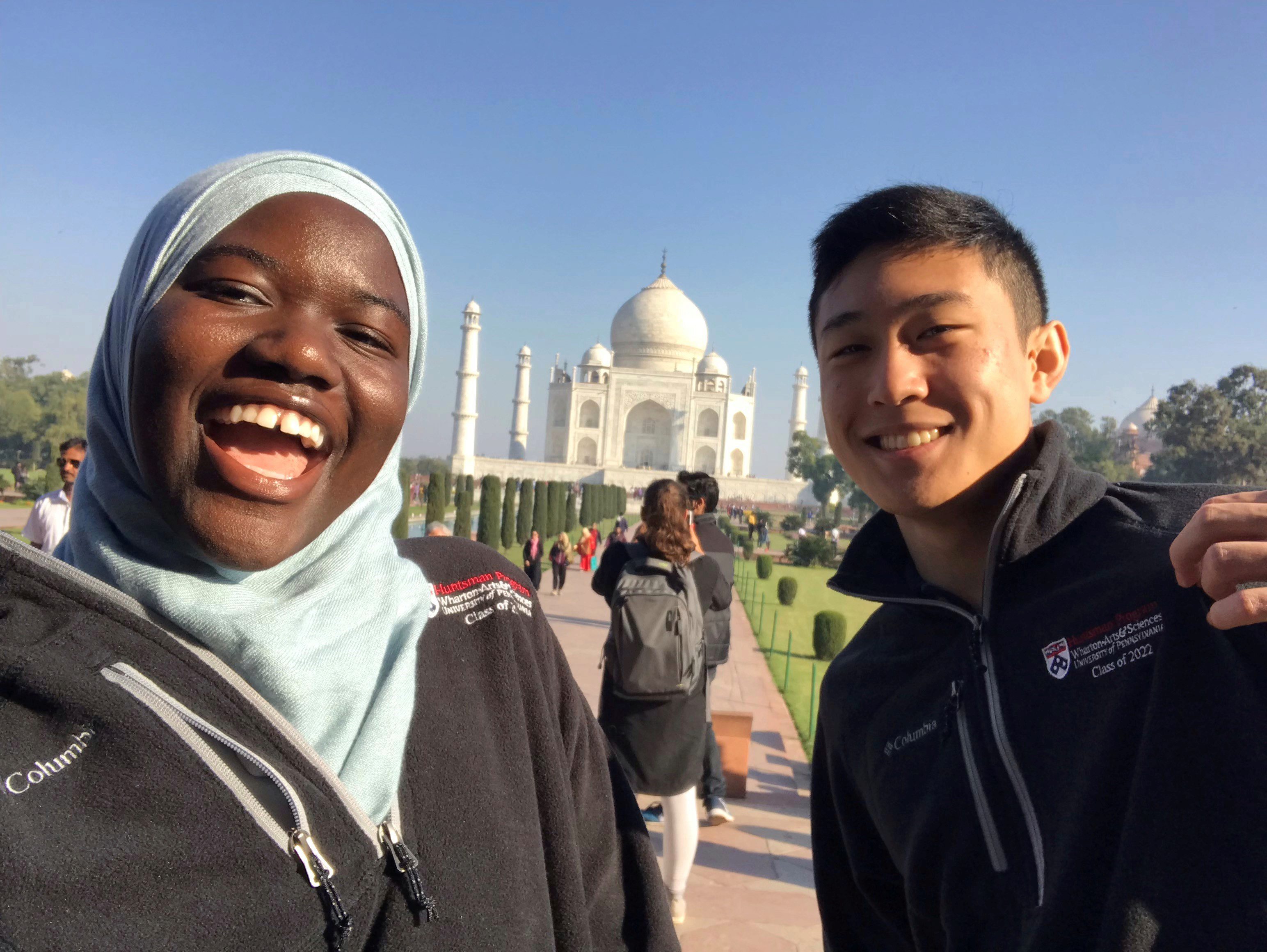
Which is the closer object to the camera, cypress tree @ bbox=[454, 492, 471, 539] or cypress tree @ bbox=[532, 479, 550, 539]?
cypress tree @ bbox=[454, 492, 471, 539]

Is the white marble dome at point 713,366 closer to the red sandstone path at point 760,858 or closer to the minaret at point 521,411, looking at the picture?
the minaret at point 521,411

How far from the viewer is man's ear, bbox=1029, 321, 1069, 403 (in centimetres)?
116

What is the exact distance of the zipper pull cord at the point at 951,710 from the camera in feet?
3.36

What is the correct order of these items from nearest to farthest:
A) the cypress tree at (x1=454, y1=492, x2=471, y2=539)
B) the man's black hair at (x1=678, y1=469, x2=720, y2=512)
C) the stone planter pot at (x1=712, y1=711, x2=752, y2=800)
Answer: the man's black hair at (x1=678, y1=469, x2=720, y2=512) → the stone planter pot at (x1=712, y1=711, x2=752, y2=800) → the cypress tree at (x1=454, y1=492, x2=471, y2=539)

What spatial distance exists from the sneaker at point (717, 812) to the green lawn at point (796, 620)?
27.2 inches

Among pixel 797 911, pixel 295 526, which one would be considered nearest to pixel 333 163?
pixel 295 526

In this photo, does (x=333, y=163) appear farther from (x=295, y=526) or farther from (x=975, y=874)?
(x=975, y=874)

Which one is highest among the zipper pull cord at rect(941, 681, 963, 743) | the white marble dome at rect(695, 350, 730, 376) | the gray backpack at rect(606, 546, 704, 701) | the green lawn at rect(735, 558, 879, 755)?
the white marble dome at rect(695, 350, 730, 376)

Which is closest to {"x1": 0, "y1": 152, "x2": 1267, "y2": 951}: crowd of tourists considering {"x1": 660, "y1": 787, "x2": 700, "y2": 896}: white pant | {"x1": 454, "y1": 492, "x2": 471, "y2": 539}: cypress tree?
{"x1": 660, "y1": 787, "x2": 700, "y2": 896}: white pant

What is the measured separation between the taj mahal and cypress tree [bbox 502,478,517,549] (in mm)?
19546

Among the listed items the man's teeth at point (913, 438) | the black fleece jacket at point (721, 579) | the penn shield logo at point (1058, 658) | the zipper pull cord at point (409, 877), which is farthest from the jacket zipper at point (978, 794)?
the black fleece jacket at point (721, 579)

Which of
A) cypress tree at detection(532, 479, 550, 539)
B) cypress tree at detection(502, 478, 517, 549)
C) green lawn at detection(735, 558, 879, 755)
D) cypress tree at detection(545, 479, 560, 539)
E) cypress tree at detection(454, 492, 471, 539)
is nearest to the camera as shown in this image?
green lawn at detection(735, 558, 879, 755)

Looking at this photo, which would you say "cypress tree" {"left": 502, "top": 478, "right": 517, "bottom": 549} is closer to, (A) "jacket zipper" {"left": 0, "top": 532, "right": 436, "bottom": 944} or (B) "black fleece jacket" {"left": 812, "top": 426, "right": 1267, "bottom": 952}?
(B) "black fleece jacket" {"left": 812, "top": 426, "right": 1267, "bottom": 952}

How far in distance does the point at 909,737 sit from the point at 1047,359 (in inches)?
19.8
